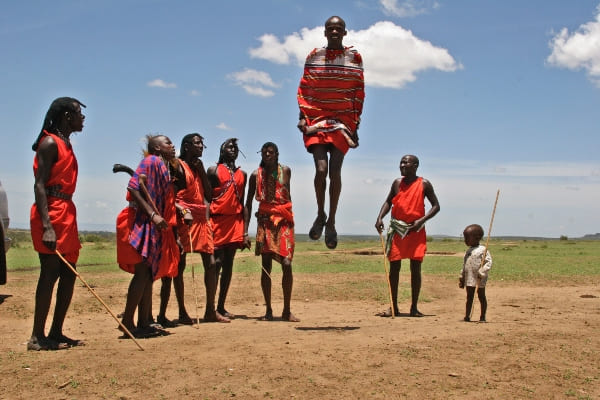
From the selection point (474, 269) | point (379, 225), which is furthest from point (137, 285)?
point (474, 269)

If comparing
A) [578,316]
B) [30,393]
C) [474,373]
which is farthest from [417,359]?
[578,316]

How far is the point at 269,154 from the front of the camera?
344 inches

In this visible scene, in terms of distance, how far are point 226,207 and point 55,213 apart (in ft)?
10.1

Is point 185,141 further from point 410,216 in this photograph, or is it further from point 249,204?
point 410,216

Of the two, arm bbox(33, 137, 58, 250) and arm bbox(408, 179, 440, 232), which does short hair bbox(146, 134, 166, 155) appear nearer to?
arm bbox(33, 137, 58, 250)

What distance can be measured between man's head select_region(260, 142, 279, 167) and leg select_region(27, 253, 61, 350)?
3.37m

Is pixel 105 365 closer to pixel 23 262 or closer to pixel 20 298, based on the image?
pixel 20 298

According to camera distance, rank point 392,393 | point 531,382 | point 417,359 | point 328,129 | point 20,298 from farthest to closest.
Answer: point 20,298 < point 328,129 < point 417,359 < point 531,382 < point 392,393

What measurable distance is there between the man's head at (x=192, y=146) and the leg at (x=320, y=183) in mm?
1980

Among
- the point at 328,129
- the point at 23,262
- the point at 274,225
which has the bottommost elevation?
the point at 23,262

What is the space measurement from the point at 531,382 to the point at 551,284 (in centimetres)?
956

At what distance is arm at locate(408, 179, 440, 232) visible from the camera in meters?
9.44

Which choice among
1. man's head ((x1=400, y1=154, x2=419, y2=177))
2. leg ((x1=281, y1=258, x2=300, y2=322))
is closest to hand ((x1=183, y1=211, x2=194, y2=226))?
leg ((x1=281, y1=258, x2=300, y2=322))

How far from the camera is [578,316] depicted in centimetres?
865
